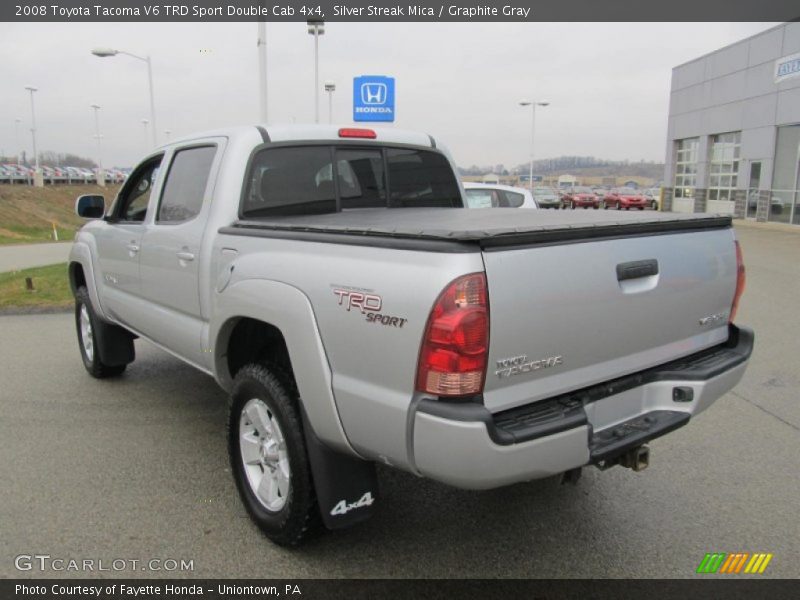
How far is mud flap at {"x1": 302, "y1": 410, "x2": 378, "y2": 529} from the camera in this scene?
274 centimetres

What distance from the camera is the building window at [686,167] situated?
33562mm

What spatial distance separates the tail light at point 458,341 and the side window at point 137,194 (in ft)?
10.5

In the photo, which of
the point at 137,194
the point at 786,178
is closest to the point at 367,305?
the point at 137,194

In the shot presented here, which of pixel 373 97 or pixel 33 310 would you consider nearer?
pixel 33 310

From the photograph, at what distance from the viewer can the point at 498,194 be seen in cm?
1104

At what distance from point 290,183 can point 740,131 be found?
30530 millimetres

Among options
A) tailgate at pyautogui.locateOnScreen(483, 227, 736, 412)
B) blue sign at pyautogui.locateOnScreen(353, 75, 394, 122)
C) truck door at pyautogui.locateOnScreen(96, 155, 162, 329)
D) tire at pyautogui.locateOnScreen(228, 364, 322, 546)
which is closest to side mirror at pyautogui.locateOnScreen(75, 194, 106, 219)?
truck door at pyautogui.locateOnScreen(96, 155, 162, 329)

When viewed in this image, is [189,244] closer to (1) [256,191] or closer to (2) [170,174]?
(1) [256,191]

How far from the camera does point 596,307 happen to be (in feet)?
8.16

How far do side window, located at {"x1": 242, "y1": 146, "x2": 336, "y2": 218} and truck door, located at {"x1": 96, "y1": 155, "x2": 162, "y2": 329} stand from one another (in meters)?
1.16

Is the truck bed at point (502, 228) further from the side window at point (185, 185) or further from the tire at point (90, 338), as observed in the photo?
the tire at point (90, 338)

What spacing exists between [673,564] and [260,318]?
223cm

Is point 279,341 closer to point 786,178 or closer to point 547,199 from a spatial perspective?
point 786,178

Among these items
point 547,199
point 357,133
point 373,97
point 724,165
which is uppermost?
point 373,97
